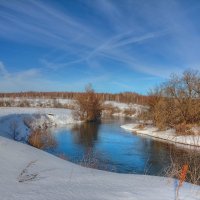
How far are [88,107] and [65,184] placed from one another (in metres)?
49.3

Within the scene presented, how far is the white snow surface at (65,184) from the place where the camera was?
195 inches

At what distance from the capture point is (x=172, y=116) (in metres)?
39.0

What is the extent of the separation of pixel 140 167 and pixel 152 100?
85.3 ft

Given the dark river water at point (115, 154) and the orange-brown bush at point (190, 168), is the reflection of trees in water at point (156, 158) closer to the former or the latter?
the dark river water at point (115, 154)

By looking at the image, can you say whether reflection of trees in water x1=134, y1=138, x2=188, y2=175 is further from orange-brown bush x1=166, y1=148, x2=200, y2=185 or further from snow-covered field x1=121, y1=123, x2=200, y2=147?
snow-covered field x1=121, y1=123, x2=200, y2=147

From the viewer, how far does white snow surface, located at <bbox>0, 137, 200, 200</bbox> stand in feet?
16.2

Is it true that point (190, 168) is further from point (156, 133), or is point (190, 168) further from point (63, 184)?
point (156, 133)

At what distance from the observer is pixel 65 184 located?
18.9 ft

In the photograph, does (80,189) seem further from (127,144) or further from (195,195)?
(127,144)

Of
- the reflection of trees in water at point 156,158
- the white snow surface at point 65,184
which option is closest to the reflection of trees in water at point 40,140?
the reflection of trees in water at point 156,158

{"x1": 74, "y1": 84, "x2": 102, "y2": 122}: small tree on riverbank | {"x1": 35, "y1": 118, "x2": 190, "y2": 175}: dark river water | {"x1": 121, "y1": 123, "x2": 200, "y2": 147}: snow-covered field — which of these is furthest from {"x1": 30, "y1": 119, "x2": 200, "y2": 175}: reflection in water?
{"x1": 74, "y1": 84, "x2": 102, "y2": 122}: small tree on riverbank

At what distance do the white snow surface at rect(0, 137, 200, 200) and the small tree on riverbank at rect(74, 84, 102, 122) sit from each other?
153ft

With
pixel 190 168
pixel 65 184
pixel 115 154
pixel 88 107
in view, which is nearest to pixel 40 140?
pixel 115 154

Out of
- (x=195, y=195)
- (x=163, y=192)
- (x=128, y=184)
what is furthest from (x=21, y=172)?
(x=195, y=195)
